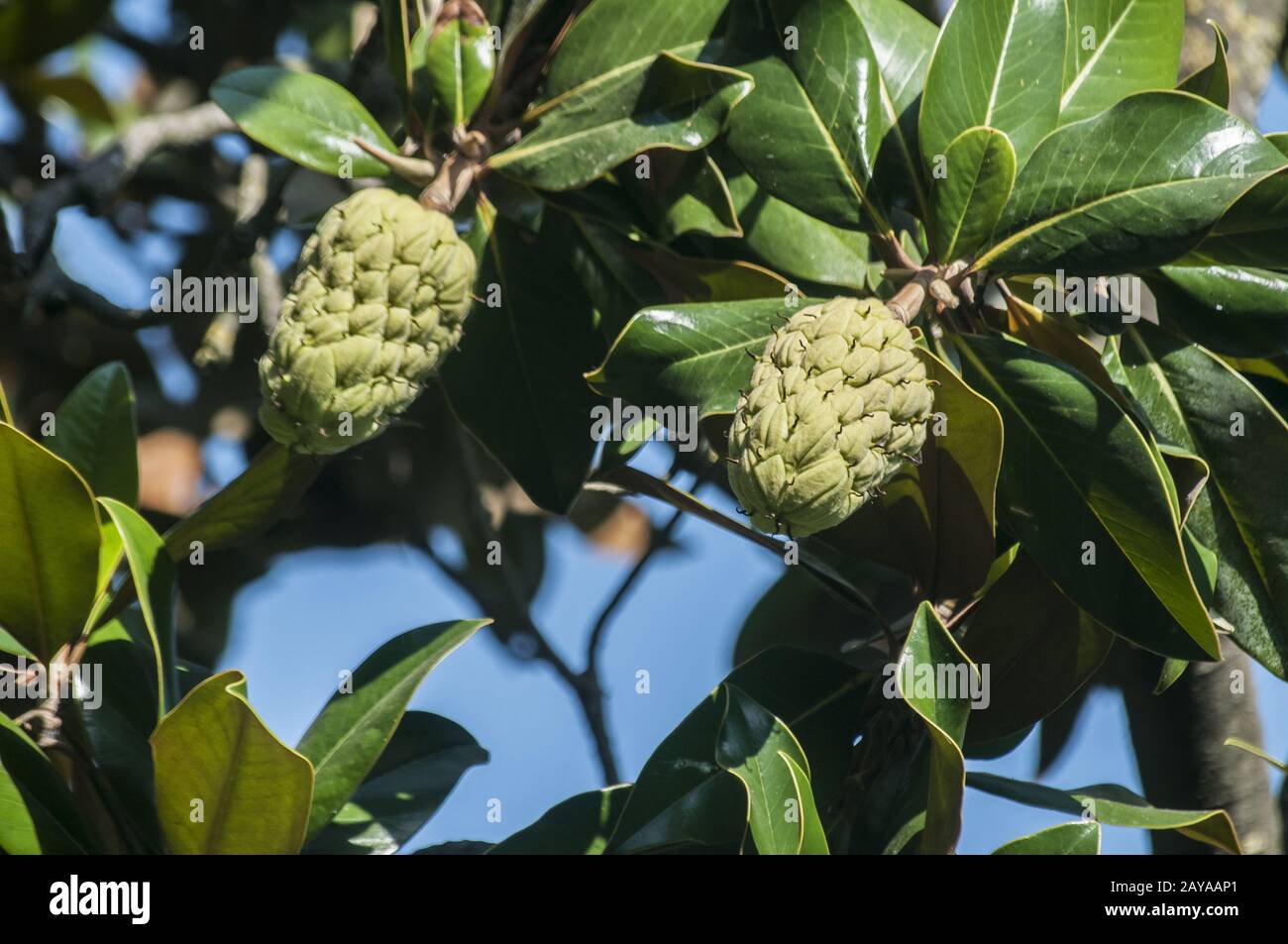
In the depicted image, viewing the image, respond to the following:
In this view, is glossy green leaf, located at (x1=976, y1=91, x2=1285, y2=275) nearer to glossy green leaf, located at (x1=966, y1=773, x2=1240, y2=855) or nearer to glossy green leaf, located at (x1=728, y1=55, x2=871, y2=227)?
glossy green leaf, located at (x1=728, y1=55, x2=871, y2=227)

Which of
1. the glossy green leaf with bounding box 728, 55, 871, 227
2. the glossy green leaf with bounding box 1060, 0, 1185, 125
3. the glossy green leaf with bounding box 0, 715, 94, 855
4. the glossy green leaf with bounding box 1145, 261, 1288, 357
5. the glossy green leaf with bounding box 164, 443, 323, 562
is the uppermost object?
the glossy green leaf with bounding box 1060, 0, 1185, 125

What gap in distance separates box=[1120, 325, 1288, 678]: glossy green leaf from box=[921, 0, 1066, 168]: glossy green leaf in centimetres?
33

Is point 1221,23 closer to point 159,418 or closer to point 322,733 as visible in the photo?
point 322,733

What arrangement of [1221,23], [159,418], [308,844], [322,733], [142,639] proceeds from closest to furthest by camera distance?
[322,733]
[308,844]
[142,639]
[1221,23]
[159,418]

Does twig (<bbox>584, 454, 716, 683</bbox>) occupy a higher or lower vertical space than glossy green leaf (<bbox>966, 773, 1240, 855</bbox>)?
higher

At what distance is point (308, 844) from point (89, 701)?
13.5 inches

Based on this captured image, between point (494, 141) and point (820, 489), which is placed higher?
point (494, 141)

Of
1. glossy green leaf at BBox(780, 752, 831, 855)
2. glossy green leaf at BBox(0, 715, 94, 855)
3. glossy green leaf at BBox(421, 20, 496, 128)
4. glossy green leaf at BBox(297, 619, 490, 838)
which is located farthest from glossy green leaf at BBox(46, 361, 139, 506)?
glossy green leaf at BBox(780, 752, 831, 855)

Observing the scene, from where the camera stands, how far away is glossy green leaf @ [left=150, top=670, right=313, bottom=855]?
1.46 metres

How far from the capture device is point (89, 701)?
1.76 metres

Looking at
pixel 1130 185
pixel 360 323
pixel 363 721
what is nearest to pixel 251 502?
pixel 363 721

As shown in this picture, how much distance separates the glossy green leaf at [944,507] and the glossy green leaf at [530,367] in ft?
1.27

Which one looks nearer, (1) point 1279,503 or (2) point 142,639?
(1) point 1279,503
